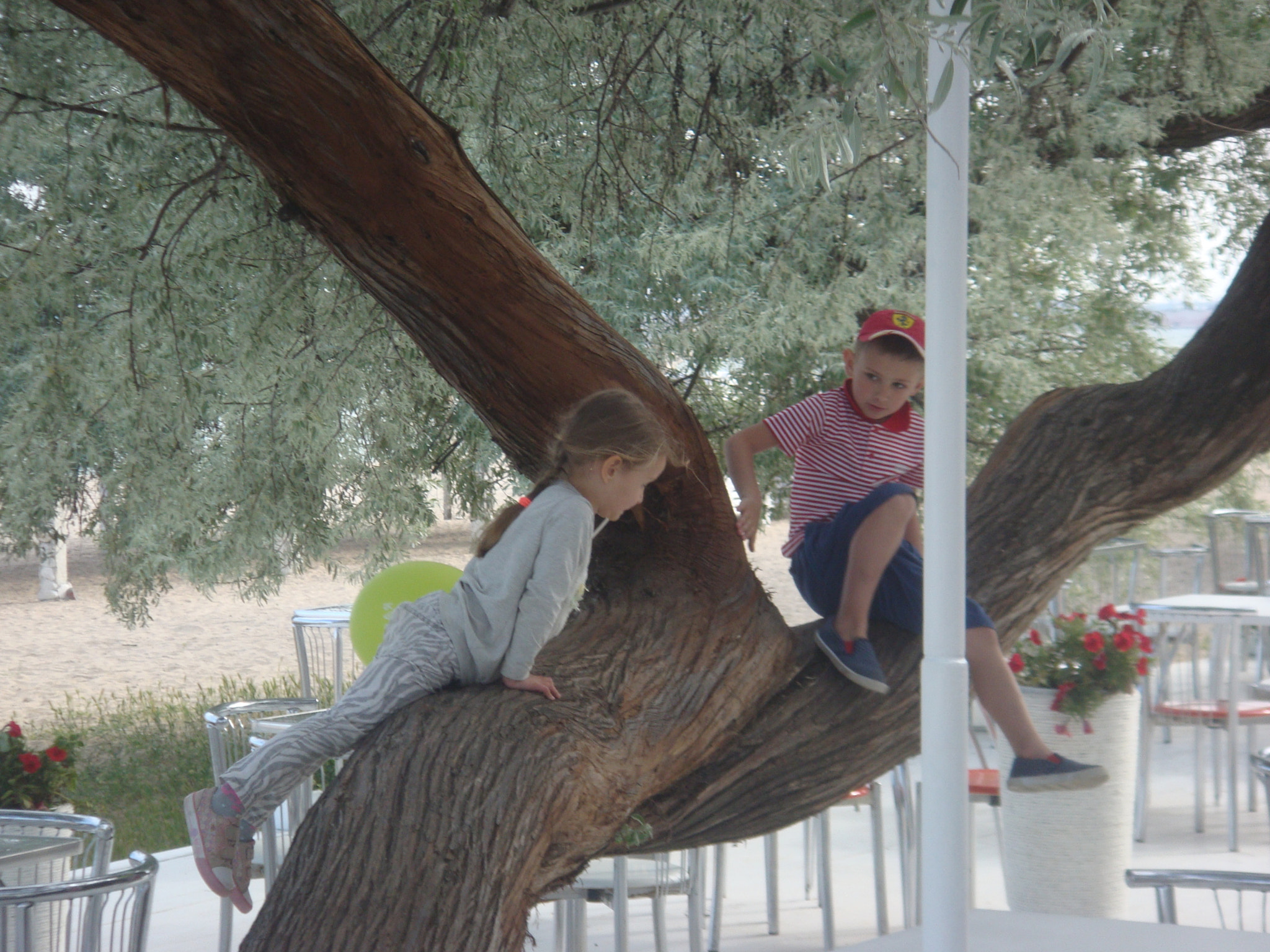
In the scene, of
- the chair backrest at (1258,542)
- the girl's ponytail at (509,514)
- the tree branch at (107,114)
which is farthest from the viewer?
the chair backrest at (1258,542)

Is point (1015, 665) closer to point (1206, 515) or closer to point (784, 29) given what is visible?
A: point (784, 29)

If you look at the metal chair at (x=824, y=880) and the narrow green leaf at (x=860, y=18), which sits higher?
the narrow green leaf at (x=860, y=18)

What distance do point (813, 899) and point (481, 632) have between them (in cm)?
307

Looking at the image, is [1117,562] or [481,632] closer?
[481,632]

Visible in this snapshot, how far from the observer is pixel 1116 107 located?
4.69 metres

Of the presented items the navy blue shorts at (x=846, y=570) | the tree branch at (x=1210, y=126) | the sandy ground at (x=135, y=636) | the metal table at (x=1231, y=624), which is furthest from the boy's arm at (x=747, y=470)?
the sandy ground at (x=135, y=636)

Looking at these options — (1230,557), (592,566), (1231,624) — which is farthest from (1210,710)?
(592,566)

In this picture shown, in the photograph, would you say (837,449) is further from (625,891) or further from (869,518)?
(625,891)

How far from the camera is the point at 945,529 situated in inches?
56.4

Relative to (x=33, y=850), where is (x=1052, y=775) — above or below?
above

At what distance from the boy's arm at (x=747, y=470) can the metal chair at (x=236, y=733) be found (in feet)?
5.10

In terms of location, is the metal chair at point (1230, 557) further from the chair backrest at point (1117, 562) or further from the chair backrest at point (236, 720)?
the chair backrest at point (236, 720)

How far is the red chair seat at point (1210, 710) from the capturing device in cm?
491

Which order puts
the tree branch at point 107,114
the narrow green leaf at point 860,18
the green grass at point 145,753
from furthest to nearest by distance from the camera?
the green grass at point 145,753 → the tree branch at point 107,114 → the narrow green leaf at point 860,18
